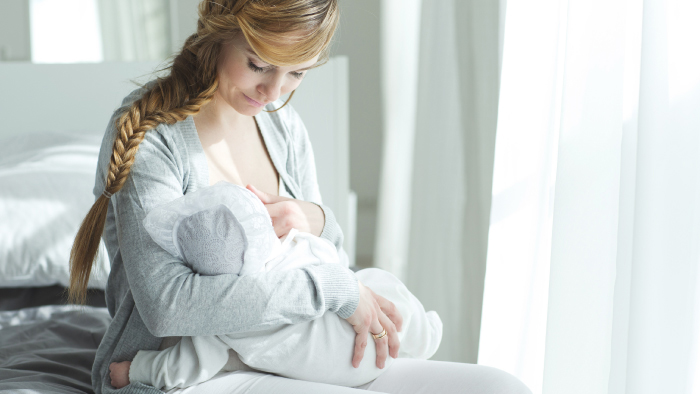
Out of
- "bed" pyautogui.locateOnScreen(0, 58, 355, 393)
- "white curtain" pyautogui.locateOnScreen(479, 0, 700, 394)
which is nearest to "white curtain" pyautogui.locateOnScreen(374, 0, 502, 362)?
"bed" pyautogui.locateOnScreen(0, 58, 355, 393)

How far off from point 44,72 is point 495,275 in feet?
5.56

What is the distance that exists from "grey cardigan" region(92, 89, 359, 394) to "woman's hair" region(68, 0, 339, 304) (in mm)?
26

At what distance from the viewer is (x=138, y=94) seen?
1.02 metres

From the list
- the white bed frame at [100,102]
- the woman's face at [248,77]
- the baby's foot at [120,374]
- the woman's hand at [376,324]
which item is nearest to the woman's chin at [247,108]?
the woman's face at [248,77]

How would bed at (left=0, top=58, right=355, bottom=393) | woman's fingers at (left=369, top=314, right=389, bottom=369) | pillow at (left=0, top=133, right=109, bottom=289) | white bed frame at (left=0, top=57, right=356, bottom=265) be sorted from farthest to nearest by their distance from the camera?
1. white bed frame at (left=0, top=57, right=356, bottom=265)
2. pillow at (left=0, top=133, right=109, bottom=289)
3. bed at (left=0, top=58, right=355, bottom=393)
4. woman's fingers at (left=369, top=314, right=389, bottom=369)

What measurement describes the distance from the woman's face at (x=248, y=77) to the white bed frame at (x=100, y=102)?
107 centimetres

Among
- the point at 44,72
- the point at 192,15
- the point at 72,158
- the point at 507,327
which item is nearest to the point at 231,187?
the point at 507,327

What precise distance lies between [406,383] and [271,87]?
541 mm

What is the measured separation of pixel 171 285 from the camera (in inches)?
32.5

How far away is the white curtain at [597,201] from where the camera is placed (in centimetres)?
94

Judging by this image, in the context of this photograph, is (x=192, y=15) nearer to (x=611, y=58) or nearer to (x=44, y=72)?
(x=44, y=72)

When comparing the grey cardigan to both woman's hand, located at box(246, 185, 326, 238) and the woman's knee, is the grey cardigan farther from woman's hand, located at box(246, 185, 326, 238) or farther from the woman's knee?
the woman's knee

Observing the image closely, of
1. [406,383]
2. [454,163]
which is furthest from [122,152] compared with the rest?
[454,163]

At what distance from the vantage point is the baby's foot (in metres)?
0.91
